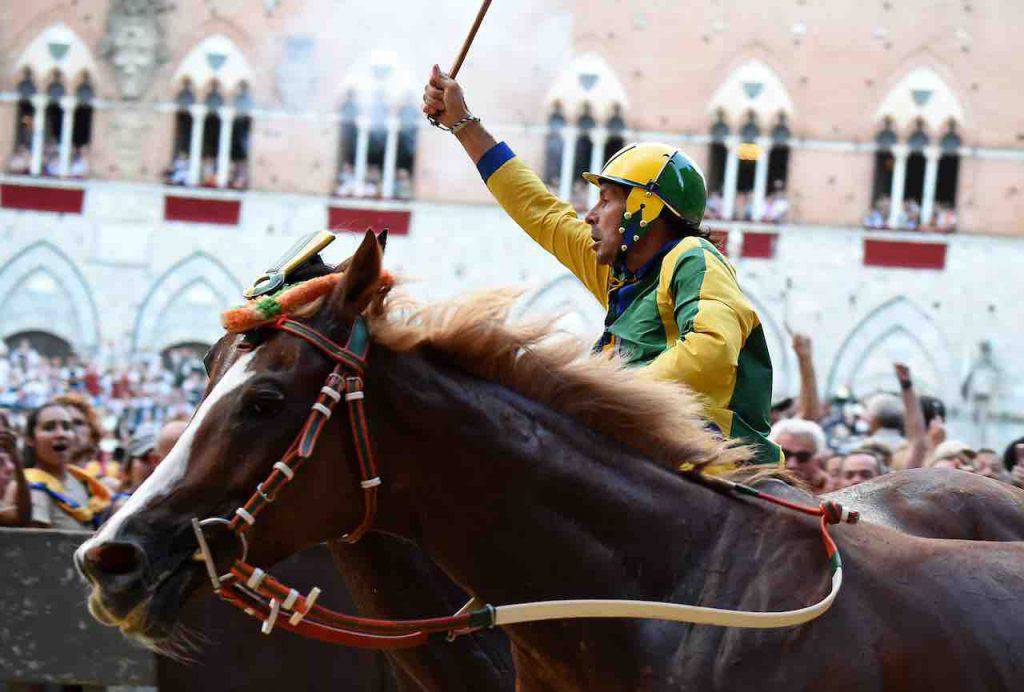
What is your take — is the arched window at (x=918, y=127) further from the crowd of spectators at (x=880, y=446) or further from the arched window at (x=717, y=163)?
the crowd of spectators at (x=880, y=446)

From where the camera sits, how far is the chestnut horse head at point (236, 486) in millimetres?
3061

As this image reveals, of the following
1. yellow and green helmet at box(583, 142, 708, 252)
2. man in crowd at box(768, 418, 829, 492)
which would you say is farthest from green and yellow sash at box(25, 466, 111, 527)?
yellow and green helmet at box(583, 142, 708, 252)

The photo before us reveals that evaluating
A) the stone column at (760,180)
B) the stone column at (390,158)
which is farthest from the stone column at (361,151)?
the stone column at (760,180)

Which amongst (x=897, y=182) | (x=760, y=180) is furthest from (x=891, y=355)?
(x=760, y=180)

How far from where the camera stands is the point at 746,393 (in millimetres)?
3918

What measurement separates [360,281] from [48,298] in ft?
84.4

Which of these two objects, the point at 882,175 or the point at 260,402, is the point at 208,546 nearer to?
the point at 260,402

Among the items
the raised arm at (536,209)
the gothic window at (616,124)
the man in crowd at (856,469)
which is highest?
the gothic window at (616,124)

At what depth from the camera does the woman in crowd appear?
7617 millimetres

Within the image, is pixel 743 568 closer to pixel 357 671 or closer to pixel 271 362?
pixel 271 362

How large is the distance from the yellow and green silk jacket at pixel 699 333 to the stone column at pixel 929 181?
2342cm

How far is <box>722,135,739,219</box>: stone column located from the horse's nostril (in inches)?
957

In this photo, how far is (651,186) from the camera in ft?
13.4

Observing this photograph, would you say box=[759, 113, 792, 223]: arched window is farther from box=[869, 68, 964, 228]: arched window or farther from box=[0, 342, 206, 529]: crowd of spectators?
box=[0, 342, 206, 529]: crowd of spectators
